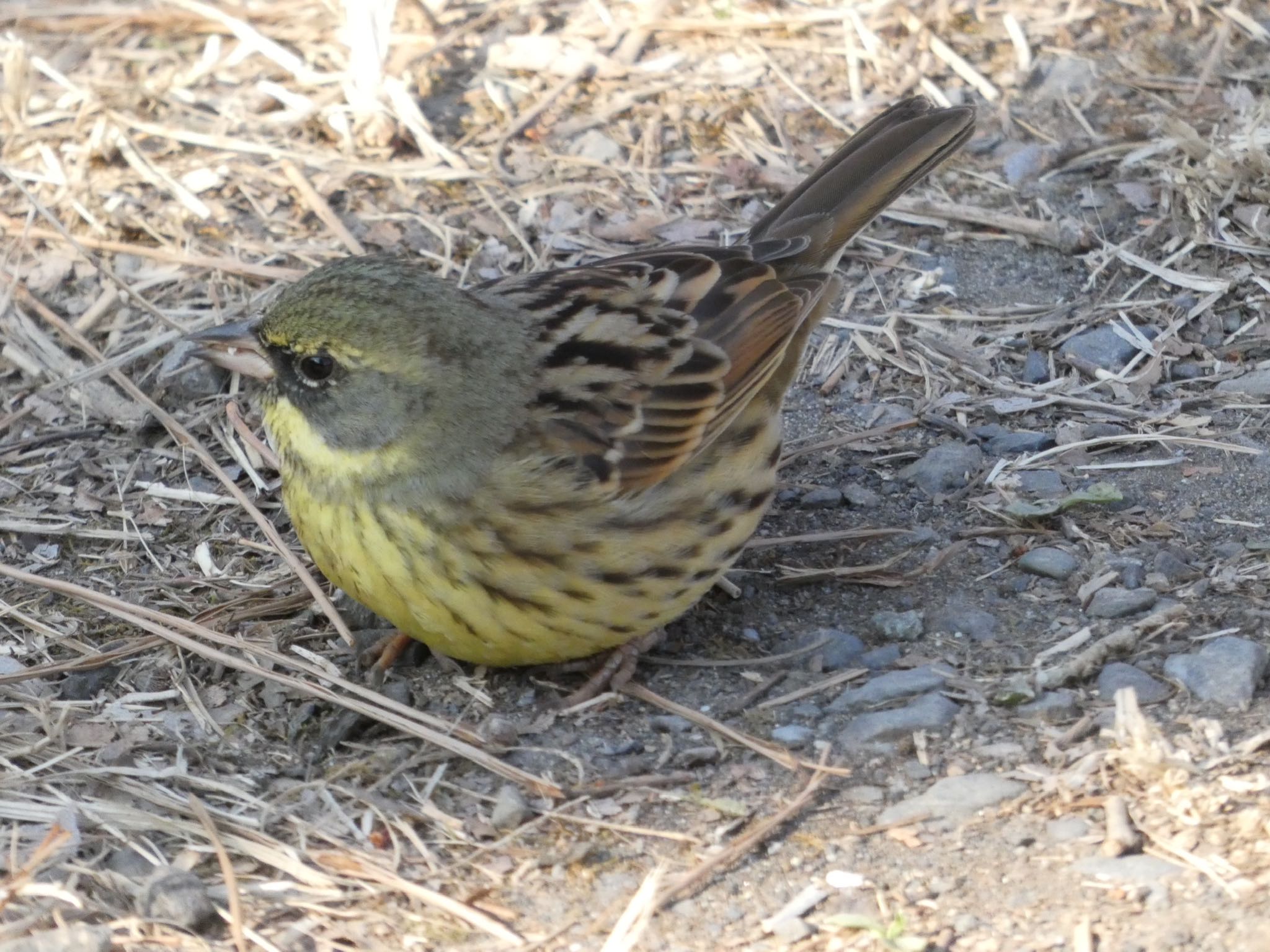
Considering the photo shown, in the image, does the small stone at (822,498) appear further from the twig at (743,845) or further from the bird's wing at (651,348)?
the twig at (743,845)

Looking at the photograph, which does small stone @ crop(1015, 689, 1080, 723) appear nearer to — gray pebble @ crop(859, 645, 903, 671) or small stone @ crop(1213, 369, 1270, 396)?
gray pebble @ crop(859, 645, 903, 671)

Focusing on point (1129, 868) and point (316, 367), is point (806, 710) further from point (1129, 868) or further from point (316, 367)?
point (316, 367)

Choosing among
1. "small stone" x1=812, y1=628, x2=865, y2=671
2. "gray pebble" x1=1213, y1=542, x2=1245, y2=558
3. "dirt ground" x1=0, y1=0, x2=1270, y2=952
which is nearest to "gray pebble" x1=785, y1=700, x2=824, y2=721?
"dirt ground" x1=0, y1=0, x2=1270, y2=952

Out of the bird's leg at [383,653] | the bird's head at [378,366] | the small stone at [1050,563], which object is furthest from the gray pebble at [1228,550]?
the bird's leg at [383,653]

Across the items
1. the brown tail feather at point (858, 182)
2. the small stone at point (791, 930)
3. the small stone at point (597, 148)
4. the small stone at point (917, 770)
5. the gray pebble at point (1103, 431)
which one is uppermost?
the brown tail feather at point (858, 182)

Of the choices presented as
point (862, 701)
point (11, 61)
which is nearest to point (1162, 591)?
point (862, 701)
